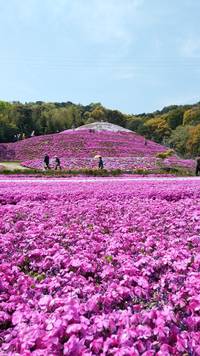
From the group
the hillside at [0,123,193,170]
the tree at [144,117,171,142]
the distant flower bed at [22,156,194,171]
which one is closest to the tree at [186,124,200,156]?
the hillside at [0,123,193,170]

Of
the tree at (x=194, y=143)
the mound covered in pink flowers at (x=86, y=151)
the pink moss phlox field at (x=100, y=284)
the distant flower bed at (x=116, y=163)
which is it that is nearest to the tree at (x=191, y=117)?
the tree at (x=194, y=143)

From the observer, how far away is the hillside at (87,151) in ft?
139

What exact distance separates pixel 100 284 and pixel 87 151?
44.9 metres

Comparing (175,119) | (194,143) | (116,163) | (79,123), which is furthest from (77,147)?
(175,119)

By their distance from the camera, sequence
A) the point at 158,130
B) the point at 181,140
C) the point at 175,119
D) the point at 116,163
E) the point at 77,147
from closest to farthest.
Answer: the point at 116,163 < the point at 77,147 < the point at 181,140 < the point at 158,130 < the point at 175,119

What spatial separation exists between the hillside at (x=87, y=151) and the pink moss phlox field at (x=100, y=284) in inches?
1250

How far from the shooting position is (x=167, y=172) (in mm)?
31641

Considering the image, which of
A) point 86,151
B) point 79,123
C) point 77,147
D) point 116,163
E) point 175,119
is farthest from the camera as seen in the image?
point 175,119

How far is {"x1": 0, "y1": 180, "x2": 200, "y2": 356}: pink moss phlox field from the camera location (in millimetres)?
3469

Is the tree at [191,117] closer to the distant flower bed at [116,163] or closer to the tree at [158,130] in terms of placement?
the tree at [158,130]

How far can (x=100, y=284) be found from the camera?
200 inches

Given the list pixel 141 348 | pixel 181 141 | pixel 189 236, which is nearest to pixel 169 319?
pixel 141 348

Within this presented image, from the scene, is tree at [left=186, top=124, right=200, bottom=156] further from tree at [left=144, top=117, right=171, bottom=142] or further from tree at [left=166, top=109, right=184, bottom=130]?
tree at [left=166, top=109, right=184, bottom=130]

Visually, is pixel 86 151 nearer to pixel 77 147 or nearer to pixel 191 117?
pixel 77 147
